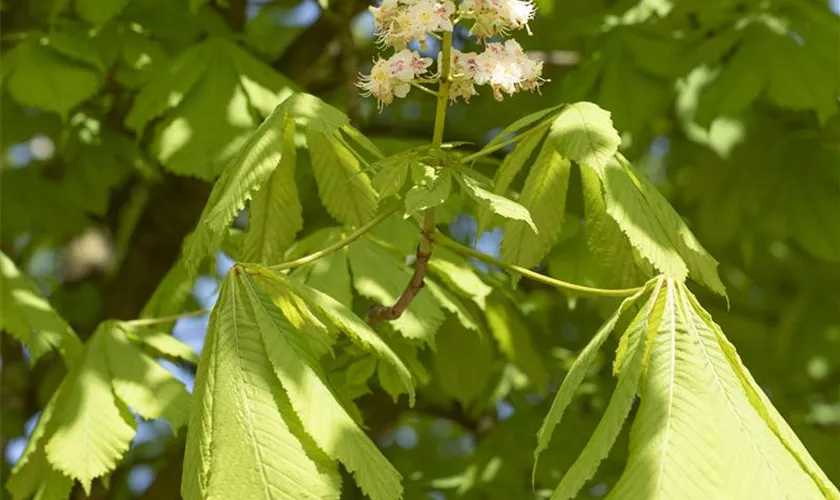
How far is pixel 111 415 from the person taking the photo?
1693mm

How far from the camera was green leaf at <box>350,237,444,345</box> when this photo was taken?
66.1 inches

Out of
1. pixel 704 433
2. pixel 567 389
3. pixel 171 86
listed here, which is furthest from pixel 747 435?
pixel 171 86

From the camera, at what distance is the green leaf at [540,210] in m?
1.47

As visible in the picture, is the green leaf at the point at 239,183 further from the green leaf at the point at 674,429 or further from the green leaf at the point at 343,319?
the green leaf at the point at 674,429

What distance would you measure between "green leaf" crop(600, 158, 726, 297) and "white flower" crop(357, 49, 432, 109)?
25 cm

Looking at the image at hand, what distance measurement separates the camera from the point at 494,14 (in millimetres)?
1365

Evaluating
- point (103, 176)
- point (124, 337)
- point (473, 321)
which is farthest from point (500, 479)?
point (103, 176)

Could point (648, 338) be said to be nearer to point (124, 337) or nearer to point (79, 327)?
point (124, 337)

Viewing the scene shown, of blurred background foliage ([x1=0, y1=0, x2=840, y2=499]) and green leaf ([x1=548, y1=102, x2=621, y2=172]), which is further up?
green leaf ([x1=548, y1=102, x2=621, y2=172])

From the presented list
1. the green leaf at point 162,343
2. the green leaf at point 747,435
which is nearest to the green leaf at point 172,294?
the green leaf at point 162,343

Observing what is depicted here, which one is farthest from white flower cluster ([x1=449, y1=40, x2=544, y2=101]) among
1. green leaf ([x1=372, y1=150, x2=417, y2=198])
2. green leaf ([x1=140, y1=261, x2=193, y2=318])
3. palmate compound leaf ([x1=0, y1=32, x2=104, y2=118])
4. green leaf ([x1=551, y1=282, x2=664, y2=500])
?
palmate compound leaf ([x1=0, y1=32, x2=104, y2=118])

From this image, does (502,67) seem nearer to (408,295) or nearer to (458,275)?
(408,295)

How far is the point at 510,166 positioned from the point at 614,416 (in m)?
0.43

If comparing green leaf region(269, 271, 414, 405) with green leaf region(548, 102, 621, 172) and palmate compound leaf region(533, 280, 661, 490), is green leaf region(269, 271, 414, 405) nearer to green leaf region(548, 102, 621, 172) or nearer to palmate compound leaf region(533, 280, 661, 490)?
palmate compound leaf region(533, 280, 661, 490)
